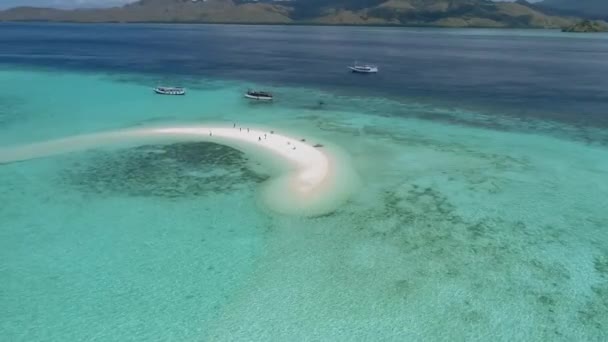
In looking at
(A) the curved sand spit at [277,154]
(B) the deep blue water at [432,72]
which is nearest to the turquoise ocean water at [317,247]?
(A) the curved sand spit at [277,154]

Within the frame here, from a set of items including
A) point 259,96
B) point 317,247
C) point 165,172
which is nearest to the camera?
point 317,247

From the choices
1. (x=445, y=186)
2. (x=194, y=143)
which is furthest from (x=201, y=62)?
(x=445, y=186)

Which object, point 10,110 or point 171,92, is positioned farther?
point 171,92

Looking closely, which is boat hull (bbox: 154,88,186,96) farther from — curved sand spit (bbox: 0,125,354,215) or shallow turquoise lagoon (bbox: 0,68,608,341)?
shallow turquoise lagoon (bbox: 0,68,608,341)

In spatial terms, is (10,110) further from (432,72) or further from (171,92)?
(432,72)

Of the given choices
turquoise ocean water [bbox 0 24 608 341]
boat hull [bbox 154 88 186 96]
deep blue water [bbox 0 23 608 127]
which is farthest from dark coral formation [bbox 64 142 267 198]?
deep blue water [bbox 0 23 608 127]

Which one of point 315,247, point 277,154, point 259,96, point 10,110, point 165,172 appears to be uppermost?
point 259,96

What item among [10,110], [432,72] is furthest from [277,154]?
[432,72]
